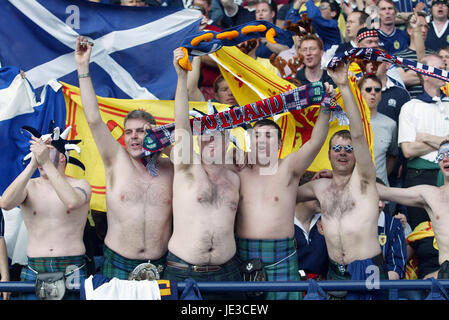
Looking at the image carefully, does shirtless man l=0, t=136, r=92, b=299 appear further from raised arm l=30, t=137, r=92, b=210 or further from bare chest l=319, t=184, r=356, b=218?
bare chest l=319, t=184, r=356, b=218

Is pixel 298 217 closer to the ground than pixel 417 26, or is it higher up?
closer to the ground

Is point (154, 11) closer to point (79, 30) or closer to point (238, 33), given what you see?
point (79, 30)

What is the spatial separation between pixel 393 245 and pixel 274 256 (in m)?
1.35

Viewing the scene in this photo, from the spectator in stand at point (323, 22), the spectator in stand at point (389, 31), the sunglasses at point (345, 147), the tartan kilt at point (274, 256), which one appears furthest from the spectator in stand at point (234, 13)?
the tartan kilt at point (274, 256)

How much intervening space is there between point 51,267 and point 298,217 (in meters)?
2.44

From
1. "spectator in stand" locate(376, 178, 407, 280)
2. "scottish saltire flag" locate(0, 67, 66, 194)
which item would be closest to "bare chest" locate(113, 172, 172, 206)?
"scottish saltire flag" locate(0, 67, 66, 194)

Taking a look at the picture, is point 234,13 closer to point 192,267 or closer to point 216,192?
point 216,192

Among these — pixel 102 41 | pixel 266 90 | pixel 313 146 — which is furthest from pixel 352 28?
pixel 313 146

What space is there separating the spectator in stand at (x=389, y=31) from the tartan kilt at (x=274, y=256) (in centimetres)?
454

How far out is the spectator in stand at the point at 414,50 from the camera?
923 centimetres

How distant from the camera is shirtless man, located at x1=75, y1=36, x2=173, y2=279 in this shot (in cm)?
620

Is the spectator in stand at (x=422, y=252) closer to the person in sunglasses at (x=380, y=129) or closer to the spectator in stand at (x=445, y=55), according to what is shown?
the person in sunglasses at (x=380, y=129)
